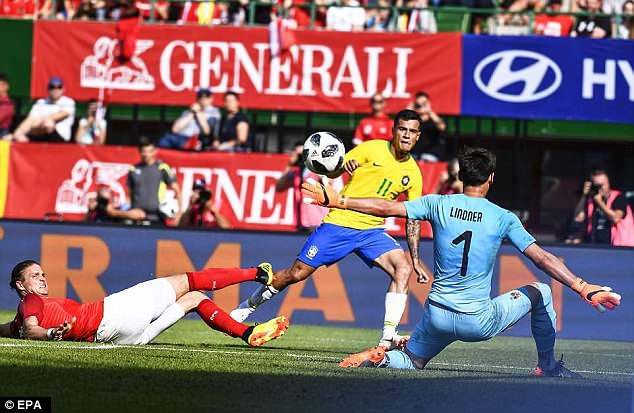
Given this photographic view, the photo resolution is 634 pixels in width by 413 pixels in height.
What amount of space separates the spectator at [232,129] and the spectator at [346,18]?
220 centimetres

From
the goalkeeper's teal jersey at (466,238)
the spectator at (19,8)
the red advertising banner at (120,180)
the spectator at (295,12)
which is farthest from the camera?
the spectator at (19,8)

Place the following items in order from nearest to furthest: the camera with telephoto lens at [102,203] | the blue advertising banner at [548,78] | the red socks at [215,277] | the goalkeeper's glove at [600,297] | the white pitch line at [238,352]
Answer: the goalkeeper's glove at [600,297] < the white pitch line at [238,352] < the red socks at [215,277] < the camera with telephoto lens at [102,203] < the blue advertising banner at [548,78]

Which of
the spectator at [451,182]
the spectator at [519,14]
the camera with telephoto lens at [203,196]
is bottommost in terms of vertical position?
the camera with telephoto lens at [203,196]

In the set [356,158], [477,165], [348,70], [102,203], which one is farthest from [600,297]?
[348,70]

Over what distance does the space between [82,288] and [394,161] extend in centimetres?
601

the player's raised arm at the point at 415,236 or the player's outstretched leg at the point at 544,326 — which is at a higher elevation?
the player's raised arm at the point at 415,236

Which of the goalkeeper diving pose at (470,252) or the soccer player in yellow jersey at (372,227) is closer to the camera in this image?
the goalkeeper diving pose at (470,252)

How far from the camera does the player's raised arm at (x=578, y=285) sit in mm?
9070

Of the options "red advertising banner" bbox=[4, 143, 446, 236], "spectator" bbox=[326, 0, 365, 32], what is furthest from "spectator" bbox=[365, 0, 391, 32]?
"red advertising banner" bbox=[4, 143, 446, 236]

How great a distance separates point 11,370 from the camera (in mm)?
9055

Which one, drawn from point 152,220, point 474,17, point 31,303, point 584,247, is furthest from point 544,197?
point 31,303

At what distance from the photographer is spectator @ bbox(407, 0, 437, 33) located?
2086 centimetres

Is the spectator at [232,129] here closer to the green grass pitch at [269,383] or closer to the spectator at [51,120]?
the spectator at [51,120]

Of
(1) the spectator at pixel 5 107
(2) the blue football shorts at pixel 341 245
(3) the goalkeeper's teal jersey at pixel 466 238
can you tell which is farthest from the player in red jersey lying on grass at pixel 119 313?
(1) the spectator at pixel 5 107
